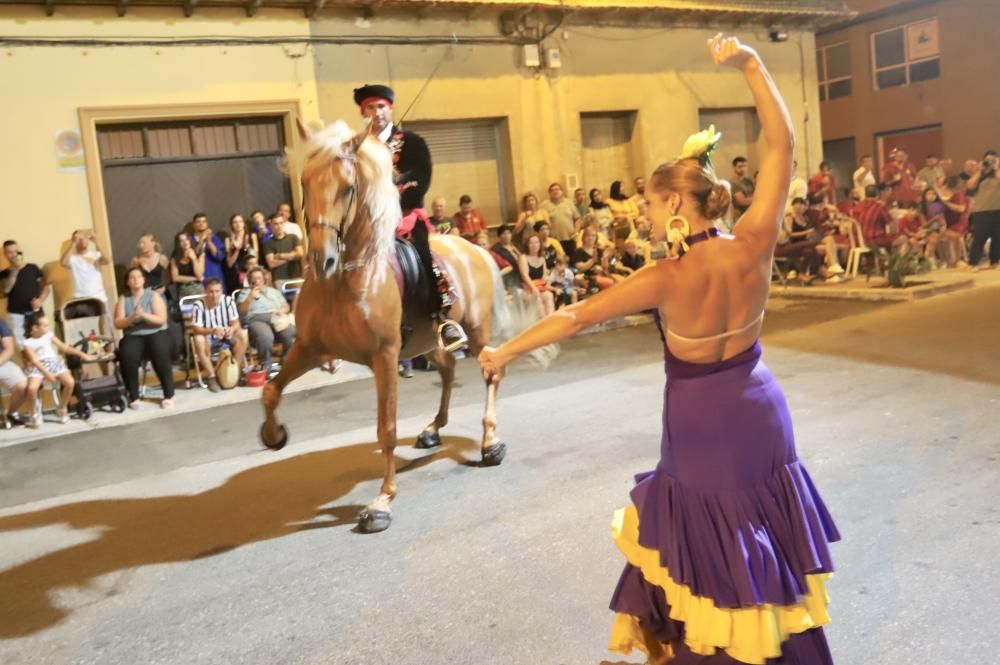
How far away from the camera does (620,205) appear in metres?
14.0

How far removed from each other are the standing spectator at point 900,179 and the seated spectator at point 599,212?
19.4ft

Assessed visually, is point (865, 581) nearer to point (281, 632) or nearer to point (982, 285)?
point (281, 632)

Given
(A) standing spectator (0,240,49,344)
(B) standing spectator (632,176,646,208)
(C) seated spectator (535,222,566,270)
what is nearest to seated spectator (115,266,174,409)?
(A) standing spectator (0,240,49,344)

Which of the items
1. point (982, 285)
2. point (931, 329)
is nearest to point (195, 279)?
point (931, 329)

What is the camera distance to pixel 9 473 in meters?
6.57

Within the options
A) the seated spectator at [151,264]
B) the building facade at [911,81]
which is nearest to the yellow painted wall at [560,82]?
the seated spectator at [151,264]

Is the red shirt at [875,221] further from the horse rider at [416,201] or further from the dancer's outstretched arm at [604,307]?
the dancer's outstretched arm at [604,307]

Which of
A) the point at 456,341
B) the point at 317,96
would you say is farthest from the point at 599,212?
the point at 456,341

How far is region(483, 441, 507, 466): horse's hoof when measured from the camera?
5578mm

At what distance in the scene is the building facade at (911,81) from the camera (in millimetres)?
21078

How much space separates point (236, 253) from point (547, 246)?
4170mm

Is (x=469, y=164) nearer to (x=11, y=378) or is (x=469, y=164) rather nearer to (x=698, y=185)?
(x=11, y=378)

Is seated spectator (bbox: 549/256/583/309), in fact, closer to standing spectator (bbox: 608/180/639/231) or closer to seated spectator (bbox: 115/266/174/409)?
standing spectator (bbox: 608/180/639/231)

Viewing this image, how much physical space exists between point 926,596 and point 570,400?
4125 millimetres
